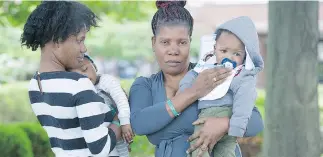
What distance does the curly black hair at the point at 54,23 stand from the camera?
2.97 meters

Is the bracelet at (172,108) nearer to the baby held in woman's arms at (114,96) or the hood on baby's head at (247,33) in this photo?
the baby held in woman's arms at (114,96)

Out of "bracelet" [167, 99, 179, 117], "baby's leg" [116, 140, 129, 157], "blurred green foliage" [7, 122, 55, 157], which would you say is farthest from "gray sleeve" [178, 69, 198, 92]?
"blurred green foliage" [7, 122, 55, 157]

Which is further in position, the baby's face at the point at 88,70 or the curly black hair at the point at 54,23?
the baby's face at the point at 88,70

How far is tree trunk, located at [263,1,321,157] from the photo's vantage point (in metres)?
6.28

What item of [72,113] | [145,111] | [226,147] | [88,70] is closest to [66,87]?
[72,113]

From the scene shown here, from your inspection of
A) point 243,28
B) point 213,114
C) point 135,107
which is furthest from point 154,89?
point 243,28

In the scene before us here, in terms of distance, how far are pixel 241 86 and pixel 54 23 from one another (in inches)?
39.0

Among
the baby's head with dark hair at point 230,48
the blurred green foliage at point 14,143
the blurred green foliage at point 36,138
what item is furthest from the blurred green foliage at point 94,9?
the baby's head with dark hair at point 230,48

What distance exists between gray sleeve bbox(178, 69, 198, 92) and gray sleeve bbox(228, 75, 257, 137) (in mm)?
246

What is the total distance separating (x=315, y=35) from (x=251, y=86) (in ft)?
12.0

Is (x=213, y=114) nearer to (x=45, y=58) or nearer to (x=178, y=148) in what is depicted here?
(x=178, y=148)

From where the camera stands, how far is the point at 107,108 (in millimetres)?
3141

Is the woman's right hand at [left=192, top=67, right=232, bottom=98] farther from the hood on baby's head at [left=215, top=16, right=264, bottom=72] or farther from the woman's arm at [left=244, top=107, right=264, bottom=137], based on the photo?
the woman's arm at [left=244, top=107, right=264, bottom=137]

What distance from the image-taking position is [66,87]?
2947 mm
